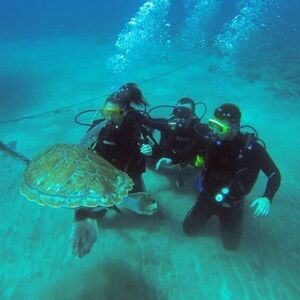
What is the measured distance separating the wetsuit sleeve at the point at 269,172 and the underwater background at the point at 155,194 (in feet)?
4.10

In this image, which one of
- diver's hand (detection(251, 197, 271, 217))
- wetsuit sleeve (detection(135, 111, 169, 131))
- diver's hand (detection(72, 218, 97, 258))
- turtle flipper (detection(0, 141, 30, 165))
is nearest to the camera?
diver's hand (detection(72, 218, 97, 258))

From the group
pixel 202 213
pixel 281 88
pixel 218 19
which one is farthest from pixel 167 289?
pixel 218 19

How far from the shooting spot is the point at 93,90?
13.5 m

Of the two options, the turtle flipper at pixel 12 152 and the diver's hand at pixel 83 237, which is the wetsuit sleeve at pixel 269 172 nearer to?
the diver's hand at pixel 83 237

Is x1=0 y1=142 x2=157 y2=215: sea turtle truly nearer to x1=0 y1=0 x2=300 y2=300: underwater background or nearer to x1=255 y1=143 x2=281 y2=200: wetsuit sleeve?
x1=0 y1=0 x2=300 y2=300: underwater background

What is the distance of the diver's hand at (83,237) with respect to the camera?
3.07 m

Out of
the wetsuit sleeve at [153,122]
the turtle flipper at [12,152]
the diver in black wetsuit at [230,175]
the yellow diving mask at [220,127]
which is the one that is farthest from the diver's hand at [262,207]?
the turtle flipper at [12,152]

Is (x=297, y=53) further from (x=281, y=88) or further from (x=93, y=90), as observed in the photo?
(x=93, y=90)

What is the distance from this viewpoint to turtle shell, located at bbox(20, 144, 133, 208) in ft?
10.5

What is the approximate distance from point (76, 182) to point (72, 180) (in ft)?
0.19

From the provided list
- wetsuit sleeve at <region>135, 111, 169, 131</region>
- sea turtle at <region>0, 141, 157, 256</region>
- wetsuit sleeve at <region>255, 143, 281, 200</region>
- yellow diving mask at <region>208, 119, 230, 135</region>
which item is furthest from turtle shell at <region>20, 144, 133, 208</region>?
wetsuit sleeve at <region>255, 143, 281, 200</region>

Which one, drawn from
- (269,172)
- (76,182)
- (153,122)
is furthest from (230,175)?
(76,182)

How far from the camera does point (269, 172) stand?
12.3ft

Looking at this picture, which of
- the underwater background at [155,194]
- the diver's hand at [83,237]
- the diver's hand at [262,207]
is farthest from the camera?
the underwater background at [155,194]
